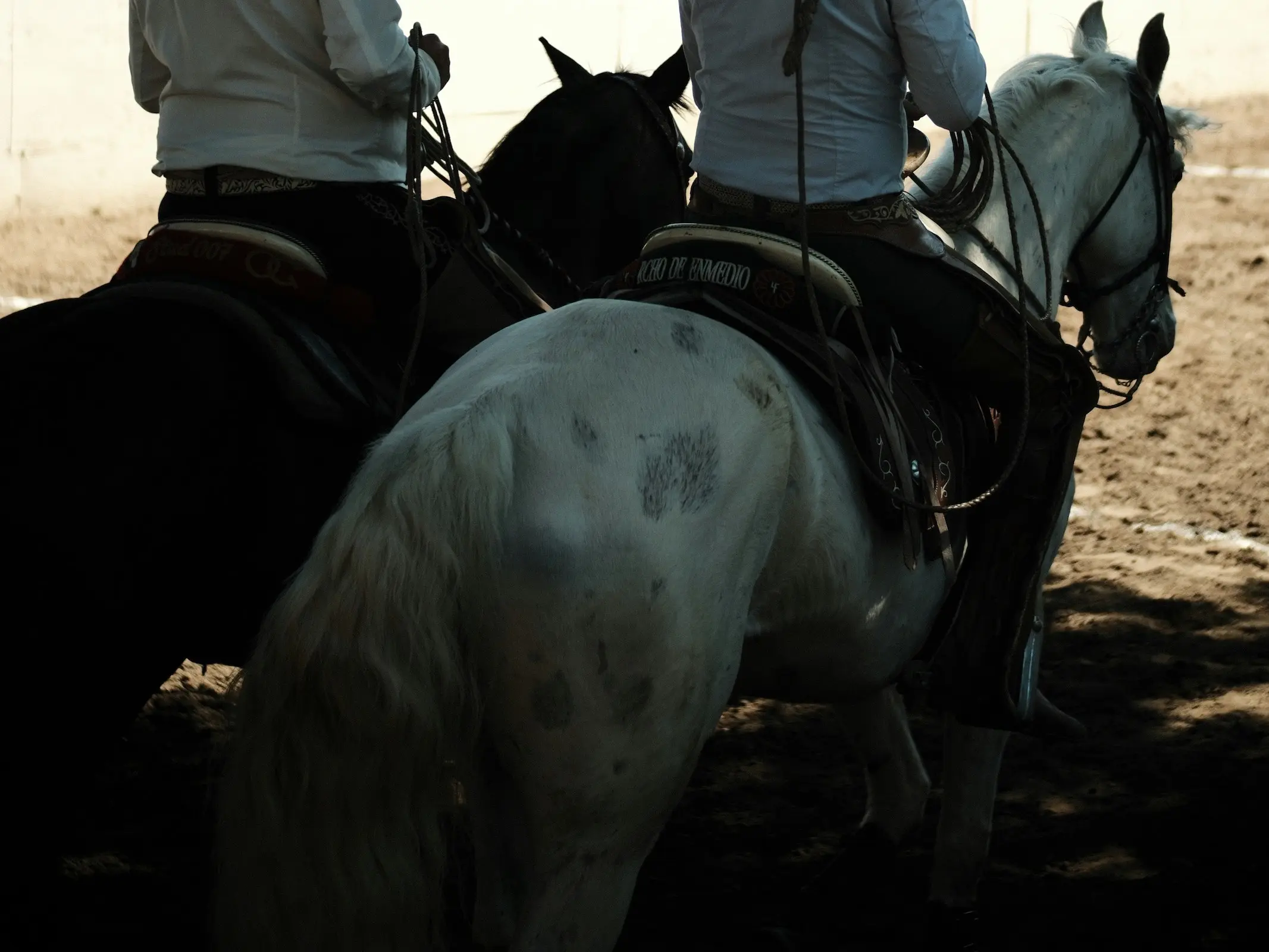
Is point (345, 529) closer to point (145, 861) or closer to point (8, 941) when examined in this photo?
point (8, 941)

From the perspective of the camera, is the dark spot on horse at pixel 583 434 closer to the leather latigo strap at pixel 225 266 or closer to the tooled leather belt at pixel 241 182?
the leather latigo strap at pixel 225 266

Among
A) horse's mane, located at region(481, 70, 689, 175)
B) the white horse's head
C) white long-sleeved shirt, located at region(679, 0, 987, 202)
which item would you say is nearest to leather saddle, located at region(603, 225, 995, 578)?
white long-sleeved shirt, located at region(679, 0, 987, 202)

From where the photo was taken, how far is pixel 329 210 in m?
3.73

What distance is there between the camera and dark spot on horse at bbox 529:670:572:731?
239cm

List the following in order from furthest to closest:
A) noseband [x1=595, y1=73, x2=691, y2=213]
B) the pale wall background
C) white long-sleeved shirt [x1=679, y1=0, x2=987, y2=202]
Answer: the pale wall background, noseband [x1=595, y1=73, x2=691, y2=213], white long-sleeved shirt [x1=679, y1=0, x2=987, y2=202]

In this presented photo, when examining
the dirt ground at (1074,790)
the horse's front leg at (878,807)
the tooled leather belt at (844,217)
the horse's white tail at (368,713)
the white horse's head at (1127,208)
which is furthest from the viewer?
the horse's front leg at (878,807)

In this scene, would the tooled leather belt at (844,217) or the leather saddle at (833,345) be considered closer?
the leather saddle at (833,345)

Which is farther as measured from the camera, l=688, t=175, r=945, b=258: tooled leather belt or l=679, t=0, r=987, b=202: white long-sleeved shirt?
l=688, t=175, r=945, b=258: tooled leather belt

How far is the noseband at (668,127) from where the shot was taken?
15.6 feet

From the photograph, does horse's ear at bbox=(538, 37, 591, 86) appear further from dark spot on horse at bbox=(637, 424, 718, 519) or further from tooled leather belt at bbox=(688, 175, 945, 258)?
dark spot on horse at bbox=(637, 424, 718, 519)

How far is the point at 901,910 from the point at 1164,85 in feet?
30.1

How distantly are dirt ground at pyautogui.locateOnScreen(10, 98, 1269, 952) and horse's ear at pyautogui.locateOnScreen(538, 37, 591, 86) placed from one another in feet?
7.87

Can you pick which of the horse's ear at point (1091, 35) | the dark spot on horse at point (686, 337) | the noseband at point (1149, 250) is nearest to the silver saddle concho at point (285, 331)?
the dark spot on horse at point (686, 337)

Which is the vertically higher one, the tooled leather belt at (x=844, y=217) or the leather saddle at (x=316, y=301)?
the tooled leather belt at (x=844, y=217)
